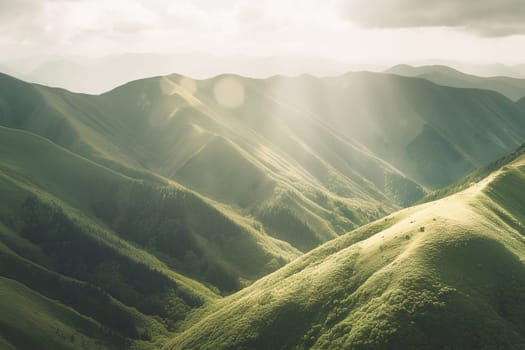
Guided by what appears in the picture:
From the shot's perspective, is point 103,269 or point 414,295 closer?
point 414,295

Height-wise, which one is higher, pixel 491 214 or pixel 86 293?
pixel 491 214

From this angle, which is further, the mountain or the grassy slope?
the grassy slope

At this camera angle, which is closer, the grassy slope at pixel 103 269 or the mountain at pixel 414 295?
the mountain at pixel 414 295

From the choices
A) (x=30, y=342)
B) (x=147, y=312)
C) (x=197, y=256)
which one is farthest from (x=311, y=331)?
(x=197, y=256)

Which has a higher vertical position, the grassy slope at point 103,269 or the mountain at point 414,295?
the mountain at point 414,295

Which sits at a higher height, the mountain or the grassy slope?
the mountain

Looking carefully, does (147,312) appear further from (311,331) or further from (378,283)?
(378,283)

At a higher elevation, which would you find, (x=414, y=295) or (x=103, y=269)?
(x=414, y=295)

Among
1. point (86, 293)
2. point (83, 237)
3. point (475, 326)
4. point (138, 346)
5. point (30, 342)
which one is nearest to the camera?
point (475, 326)
